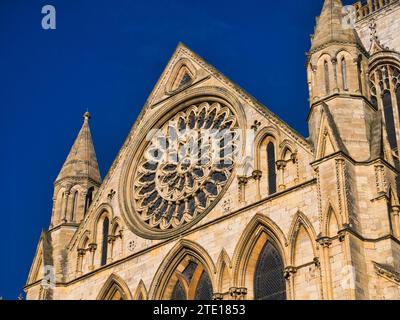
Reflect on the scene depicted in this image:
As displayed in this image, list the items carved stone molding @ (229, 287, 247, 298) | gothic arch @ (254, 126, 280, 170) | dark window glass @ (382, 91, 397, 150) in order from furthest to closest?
1. dark window glass @ (382, 91, 397, 150)
2. gothic arch @ (254, 126, 280, 170)
3. carved stone molding @ (229, 287, 247, 298)

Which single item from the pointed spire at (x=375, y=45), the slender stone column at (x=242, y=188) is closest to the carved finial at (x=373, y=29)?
the pointed spire at (x=375, y=45)

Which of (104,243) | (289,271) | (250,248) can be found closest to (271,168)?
(250,248)

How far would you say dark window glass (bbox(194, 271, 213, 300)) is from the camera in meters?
27.5

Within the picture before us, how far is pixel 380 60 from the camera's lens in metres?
48.6

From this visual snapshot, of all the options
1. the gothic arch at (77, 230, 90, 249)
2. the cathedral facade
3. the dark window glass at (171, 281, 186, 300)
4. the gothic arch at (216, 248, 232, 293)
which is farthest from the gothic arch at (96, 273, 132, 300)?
the gothic arch at (216, 248, 232, 293)

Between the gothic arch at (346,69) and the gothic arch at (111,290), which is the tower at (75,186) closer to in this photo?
the gothic arch at (111,290)

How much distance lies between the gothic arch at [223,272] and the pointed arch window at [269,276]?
0.74m

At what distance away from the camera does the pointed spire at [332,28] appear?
2769 cm

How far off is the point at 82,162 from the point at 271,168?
8.76 meters

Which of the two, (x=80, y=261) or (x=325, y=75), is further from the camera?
(x=80, y=261)

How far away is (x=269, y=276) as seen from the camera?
86.5 feet

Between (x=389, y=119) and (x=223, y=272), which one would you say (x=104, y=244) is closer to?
(x=223, y=272)

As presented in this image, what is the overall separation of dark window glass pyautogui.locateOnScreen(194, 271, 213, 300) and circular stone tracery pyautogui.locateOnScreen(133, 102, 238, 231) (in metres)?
1.86

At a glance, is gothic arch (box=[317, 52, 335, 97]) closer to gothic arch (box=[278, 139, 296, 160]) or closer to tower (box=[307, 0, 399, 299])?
tower (box=[307, 0, 399, 299])
